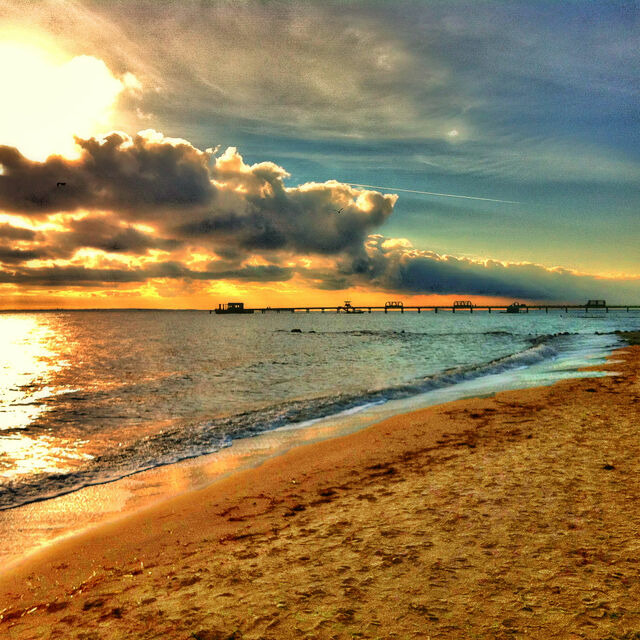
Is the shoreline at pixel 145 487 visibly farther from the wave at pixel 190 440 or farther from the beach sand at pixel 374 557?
the beach sand at pixel 374 557

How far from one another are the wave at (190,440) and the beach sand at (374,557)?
8.93 ft

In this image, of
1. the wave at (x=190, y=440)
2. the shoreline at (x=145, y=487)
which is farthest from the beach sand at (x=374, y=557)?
the wave at (x=190, y=440)

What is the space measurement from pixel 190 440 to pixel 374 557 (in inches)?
329

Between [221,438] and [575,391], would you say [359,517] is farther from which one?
[575,391]

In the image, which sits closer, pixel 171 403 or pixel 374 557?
pixel 374 557

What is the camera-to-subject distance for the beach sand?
337 cm

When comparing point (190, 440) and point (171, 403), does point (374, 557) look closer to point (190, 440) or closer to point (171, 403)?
point (190, 440)

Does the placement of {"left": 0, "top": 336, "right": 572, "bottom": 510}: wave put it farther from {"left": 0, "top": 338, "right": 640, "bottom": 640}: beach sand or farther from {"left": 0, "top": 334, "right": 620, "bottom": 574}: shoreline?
{"left": 0, "top": 338, "right": 640, "bottom": 640}: beach sand

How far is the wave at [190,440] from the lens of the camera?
845 centimetres

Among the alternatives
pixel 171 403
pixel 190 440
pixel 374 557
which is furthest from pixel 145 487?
pixel 171 403

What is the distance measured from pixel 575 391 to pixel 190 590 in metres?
14.5

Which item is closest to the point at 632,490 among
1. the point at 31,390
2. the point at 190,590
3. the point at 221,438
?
the point at 190,590

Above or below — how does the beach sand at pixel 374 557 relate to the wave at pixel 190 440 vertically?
above

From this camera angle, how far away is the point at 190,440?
1155cm
